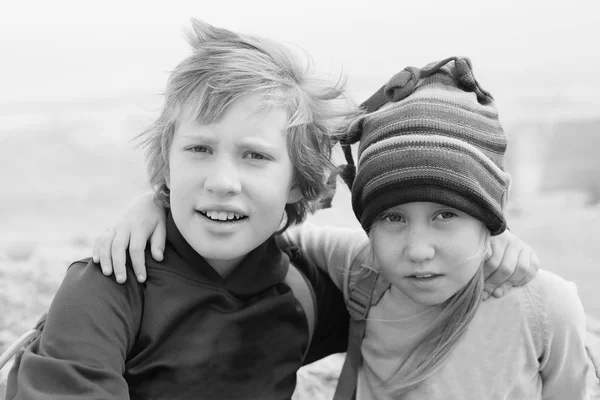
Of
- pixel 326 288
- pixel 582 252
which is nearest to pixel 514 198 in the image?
pixel 582 252

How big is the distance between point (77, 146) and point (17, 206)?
2.44ft

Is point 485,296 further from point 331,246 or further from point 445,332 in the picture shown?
point 331,246

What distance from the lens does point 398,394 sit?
56.7 inches

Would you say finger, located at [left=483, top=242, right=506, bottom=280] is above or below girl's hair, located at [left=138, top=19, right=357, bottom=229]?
below

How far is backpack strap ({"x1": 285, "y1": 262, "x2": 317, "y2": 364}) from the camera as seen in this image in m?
1.55

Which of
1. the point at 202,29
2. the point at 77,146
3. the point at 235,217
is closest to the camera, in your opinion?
the point at 235,217

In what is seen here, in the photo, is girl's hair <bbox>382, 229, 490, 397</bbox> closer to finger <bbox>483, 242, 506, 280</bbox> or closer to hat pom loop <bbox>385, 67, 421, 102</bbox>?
finger <bbox>483, 242, 506, 280</bbox>

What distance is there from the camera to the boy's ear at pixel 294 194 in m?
1.49

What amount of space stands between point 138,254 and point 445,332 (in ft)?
1.97

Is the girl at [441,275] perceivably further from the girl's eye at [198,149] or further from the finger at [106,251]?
the finger at [106,251]

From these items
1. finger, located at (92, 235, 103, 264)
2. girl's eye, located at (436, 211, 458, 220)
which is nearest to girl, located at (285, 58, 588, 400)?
girl's eye, located at (436, 211, 458, 220)

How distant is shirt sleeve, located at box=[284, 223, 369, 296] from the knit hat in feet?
0.82

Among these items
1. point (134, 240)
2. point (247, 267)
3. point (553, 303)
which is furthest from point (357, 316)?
point (134, 240)

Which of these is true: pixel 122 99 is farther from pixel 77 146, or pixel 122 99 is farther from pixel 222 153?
pixel 222 153
